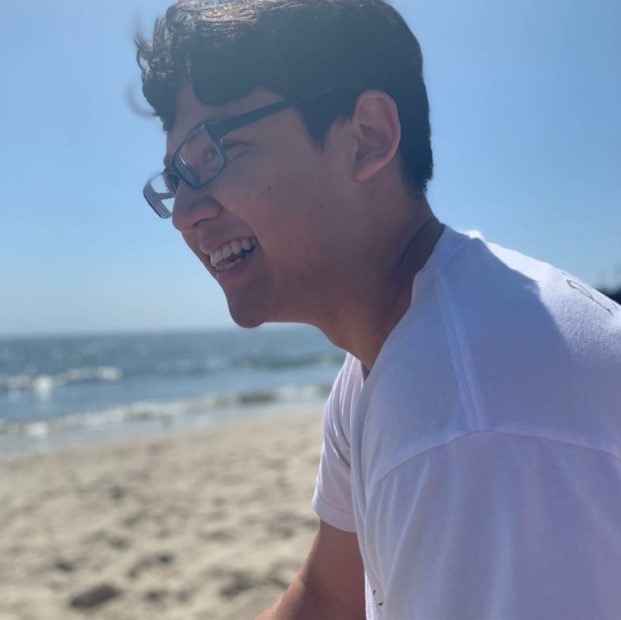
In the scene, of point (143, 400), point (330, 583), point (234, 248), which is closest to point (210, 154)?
point (234, 248)

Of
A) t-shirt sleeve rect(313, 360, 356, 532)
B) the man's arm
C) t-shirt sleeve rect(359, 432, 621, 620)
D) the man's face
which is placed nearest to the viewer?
t-shirt sleeve rect(359, 432, 621, 620)

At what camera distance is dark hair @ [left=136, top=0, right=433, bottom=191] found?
1.34 m

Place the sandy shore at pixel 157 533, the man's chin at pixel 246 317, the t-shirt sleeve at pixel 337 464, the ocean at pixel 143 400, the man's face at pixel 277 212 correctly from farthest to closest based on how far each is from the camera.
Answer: the ocean at pixel 143 400
the sandy shore at pixel 157 533
the t-shirt sleeve at pixel 337 464
the man's chin at pixel 246 317
the man's face at pixel 277 212

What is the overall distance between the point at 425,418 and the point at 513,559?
0.63ft

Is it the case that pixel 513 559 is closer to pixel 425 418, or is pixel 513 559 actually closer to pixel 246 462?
pixel 425 418

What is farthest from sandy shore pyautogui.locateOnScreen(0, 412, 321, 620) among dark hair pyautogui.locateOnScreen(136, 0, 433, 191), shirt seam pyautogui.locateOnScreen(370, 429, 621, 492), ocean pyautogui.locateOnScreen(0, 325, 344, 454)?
ocean pyautogui.locateOnScreen(0, 325, 344, 454)

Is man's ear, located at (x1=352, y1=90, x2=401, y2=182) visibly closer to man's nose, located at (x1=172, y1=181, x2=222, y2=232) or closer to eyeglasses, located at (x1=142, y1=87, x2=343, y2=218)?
eyeglasses, located at (x1=142, y1=87, x2=343, y2=218)

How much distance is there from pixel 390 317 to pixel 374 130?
35cm

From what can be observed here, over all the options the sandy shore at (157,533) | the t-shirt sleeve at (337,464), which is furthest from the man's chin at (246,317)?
the sandy shore at (157,533)

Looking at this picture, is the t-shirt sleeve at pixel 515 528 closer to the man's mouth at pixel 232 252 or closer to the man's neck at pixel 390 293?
the man's neck at pixel 390 293

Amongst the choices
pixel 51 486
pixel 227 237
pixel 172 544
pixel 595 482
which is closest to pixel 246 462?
pixel 51 486

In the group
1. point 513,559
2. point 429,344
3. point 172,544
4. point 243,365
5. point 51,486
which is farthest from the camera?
point 243,365

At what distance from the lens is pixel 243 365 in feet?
110

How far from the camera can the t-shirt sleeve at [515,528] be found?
2.76 ft
